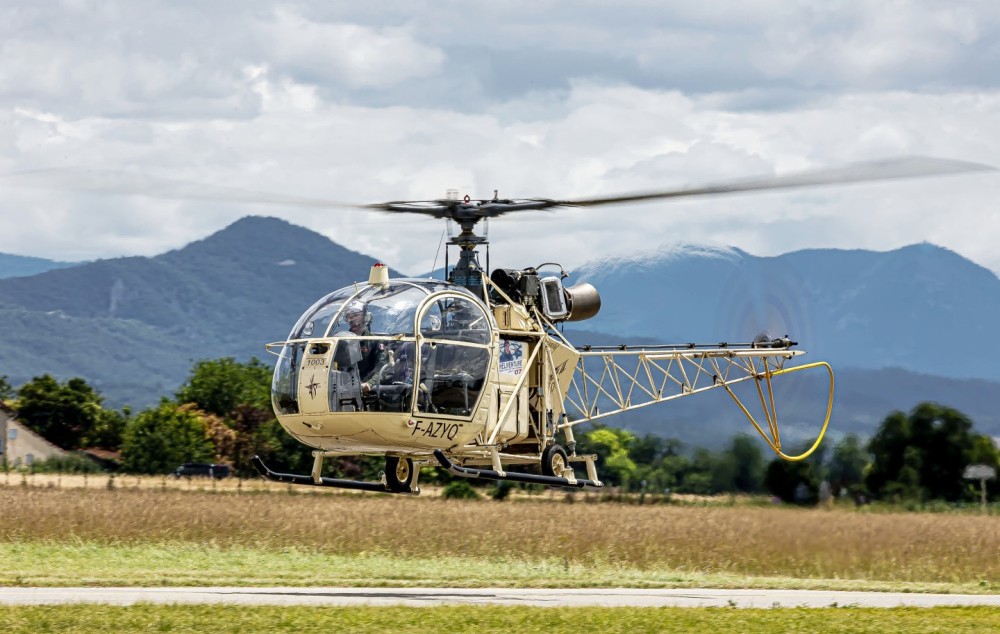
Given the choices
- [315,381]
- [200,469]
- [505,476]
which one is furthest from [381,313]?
[200,469]

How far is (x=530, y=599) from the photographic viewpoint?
946 inches

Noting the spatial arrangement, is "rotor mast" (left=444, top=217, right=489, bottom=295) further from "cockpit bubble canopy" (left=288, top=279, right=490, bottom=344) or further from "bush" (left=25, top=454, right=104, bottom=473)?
"bush" (left=25, top=454, right=104, bottom=473)

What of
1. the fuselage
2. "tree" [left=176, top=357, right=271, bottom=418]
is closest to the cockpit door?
the fuselage

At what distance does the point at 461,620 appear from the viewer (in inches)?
767

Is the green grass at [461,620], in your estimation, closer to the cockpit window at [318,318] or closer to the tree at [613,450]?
the cockpit window at [318,318]

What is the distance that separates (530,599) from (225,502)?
Result: 2027 centimetres

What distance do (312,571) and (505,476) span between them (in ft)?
36.8

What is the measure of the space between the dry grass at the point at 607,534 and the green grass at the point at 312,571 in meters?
0.99

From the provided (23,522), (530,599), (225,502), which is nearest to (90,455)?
(225,502)

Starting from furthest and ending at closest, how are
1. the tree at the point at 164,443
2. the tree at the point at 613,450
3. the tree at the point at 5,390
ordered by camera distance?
the tree at the point at 5,390 < the tree at the point at 164,443 < the tree at the point at 613,450

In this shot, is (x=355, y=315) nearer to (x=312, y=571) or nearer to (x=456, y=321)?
(x=456, y=321)

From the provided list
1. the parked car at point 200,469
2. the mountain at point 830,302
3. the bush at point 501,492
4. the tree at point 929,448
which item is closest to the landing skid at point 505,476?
the mountain at point 830,302

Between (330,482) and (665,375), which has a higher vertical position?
(665,375)

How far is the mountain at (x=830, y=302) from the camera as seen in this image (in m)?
26.6
